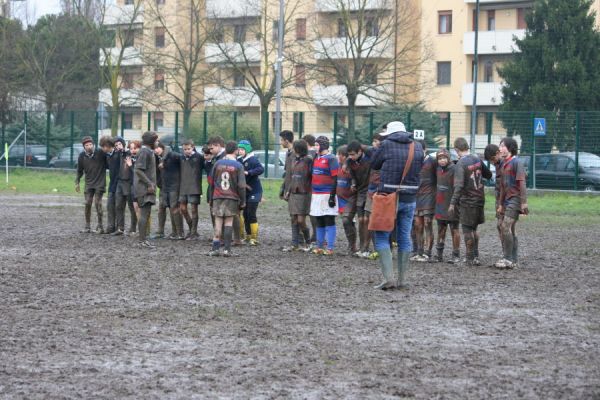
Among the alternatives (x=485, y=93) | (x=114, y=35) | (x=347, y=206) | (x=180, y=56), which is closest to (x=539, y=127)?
(x=347, y=206)

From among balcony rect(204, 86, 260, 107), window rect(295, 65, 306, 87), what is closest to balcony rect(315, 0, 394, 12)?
window rect(295, 65, 306, 87)

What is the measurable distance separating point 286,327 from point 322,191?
670 centimetres

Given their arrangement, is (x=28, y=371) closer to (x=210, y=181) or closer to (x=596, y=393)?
(x=596, y=393)

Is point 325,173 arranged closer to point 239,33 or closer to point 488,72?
point 239,33

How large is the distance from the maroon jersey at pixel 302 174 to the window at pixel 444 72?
50.7m

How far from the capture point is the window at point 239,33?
55.3 meters

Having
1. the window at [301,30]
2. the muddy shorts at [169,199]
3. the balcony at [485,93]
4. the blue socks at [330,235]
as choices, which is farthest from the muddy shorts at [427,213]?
the balcony at [485,93]

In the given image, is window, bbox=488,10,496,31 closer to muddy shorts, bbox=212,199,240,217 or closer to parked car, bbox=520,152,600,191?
parked car, bbox=520,152,600,191

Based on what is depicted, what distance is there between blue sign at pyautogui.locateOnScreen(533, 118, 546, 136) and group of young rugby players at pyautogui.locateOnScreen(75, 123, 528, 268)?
17.9m

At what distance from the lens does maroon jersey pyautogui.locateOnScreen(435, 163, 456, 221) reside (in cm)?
1553

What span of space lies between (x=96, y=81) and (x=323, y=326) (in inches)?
2258

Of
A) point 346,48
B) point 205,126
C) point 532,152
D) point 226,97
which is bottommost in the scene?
point 532,152

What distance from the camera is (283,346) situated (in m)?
8.63

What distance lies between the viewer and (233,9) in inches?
2415
